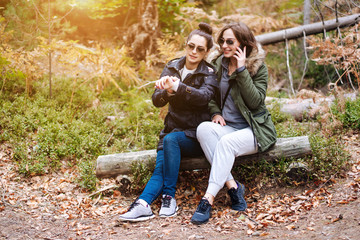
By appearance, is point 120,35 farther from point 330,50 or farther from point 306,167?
point 306,167

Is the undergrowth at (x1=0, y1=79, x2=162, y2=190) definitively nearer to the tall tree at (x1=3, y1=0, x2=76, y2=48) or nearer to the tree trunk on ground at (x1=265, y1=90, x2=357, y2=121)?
the tall tree at (x1=3, y1=0, x2=76, y2=48)

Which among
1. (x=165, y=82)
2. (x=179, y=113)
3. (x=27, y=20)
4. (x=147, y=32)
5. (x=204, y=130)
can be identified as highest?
(x=27, y=20)

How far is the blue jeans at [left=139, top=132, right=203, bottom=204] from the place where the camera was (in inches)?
147

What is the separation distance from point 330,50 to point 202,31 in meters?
2.83

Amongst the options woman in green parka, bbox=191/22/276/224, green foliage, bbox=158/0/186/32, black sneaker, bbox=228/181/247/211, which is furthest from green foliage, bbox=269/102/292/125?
green foliage, bbox=158/0/186/32

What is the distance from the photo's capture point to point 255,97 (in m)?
3.62

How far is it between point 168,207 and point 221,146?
3.29 feet

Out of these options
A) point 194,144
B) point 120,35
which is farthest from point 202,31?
point 120,35

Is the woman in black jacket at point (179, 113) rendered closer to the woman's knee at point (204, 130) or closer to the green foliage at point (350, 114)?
the woman's knee at point (204, 130)

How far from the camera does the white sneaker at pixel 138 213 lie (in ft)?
11.4

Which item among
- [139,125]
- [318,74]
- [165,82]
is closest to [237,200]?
[165,82]

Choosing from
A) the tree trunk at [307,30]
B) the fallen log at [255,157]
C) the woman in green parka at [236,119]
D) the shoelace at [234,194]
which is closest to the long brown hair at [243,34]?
the woman in green parka at [236,119]

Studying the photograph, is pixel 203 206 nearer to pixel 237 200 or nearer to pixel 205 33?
pixel 237 200

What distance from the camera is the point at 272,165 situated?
4090mm
